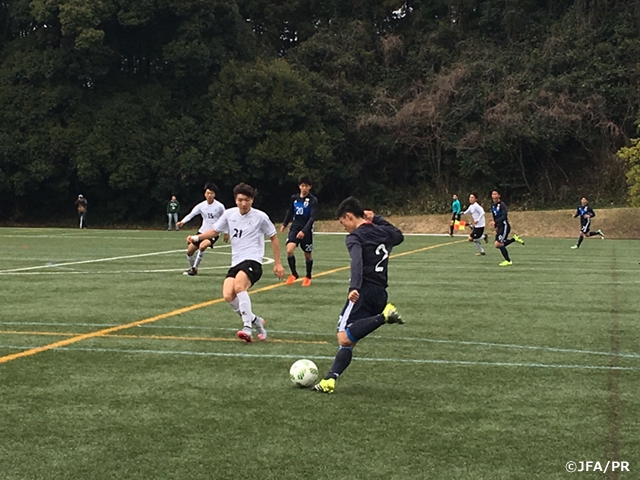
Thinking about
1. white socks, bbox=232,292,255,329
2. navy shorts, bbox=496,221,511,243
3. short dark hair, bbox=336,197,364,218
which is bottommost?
white socks, bbox=232,292,255,329

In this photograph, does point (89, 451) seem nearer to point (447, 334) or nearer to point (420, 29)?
point (447, 334)

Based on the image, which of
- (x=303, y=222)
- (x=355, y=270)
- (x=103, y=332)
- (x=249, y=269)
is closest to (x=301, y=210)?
(x=303, y=222)

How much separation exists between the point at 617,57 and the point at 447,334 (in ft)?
139

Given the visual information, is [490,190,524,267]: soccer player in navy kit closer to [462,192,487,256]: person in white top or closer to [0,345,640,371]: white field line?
[462,192,487,256]: person in white top

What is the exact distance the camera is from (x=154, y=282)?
55.4 feet

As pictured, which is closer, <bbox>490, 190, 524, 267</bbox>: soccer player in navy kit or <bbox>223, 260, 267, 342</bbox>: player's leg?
<bbox>223, 260, 267, 342</bbox>: player's leg

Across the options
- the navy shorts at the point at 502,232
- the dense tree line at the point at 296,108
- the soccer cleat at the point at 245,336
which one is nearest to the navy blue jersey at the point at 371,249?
the soccer cleat at the point at 245,336

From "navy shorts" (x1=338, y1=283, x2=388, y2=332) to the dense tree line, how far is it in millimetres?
41205

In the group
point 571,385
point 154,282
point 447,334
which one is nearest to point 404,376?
point 571,385

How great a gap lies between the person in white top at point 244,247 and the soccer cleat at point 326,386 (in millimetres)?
2773

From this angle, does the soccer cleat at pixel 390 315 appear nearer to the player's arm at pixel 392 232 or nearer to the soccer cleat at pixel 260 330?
the player's arm at pixel 392 232

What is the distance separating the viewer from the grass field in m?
5.57

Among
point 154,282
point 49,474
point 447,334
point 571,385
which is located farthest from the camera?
point 154,282

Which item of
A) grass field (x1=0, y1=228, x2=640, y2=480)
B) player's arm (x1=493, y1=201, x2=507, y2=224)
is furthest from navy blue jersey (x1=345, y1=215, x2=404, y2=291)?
player's arm (x1=493, y1=201, x2=507, y2=224)
